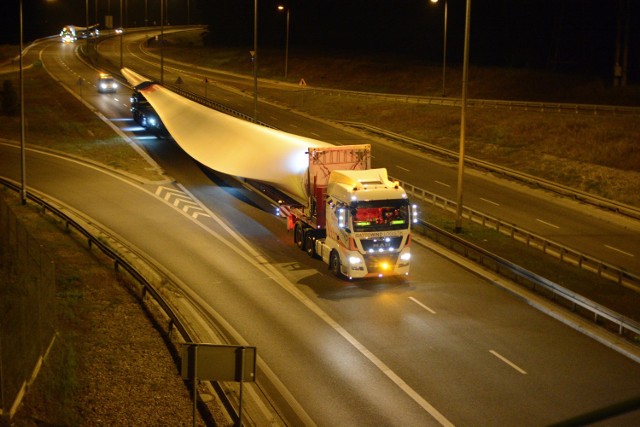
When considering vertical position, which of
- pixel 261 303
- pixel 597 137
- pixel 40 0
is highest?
pixel 40 0

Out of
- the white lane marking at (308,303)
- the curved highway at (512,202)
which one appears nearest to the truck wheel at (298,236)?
the white lane marking at (308,303)

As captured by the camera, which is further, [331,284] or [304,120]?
[304,120]

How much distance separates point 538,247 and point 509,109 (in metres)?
32.2

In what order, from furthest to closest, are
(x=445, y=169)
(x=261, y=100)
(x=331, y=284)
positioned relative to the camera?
(x=261, y=100)
(x=445, y=169)
(x=331, y=284)

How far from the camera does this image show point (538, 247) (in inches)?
1248

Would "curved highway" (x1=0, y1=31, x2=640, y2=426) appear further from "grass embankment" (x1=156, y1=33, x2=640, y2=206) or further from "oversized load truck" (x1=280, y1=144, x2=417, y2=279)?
"grass embankment" (x1=156, y1=33, x2=640, y2=206)

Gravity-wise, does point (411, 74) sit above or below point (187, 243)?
above

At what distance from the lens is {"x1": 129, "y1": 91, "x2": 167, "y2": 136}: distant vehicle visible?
55188 mm

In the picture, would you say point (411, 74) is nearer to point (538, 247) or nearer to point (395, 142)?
point (395, 142)

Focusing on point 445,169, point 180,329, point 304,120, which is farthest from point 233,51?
point 180,329

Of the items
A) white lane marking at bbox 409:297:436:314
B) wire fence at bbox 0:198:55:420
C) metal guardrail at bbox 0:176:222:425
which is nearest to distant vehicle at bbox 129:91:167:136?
metal guardrail at bbox 0:176:222:425

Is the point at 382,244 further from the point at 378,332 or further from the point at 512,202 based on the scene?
the point at 512,202

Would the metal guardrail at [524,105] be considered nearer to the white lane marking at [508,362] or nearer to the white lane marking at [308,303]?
the white lane marking at [308,303]

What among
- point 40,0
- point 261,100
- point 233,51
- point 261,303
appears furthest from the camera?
point 40,0
